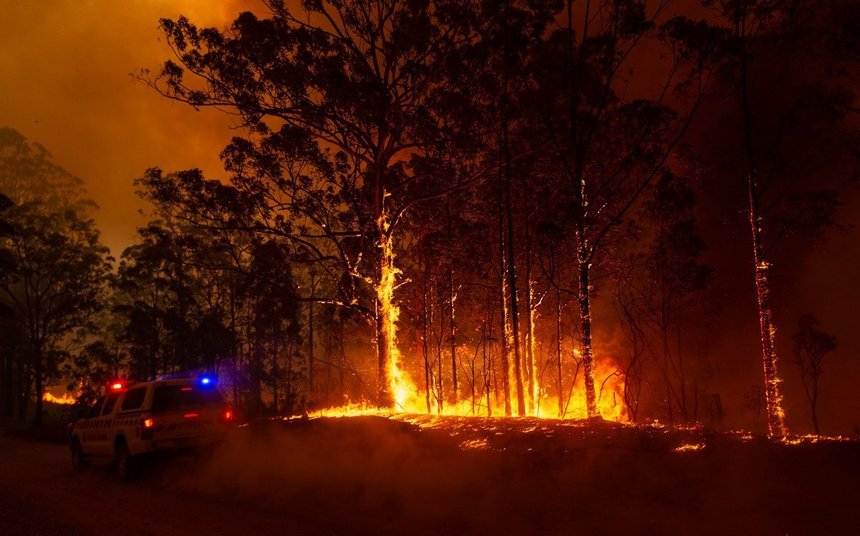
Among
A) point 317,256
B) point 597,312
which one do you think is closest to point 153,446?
point 317,256

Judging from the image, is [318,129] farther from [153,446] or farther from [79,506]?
[79,506]

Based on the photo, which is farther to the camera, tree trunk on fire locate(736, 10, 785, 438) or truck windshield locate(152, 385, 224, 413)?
tree trunk on fire locate(736, 10, 785, 438)

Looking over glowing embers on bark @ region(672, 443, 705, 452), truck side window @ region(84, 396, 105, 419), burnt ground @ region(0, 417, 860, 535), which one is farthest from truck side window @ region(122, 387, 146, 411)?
glowing embers on bark @ region(672, 443, 705, 452)

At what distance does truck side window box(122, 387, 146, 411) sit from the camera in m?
11.6

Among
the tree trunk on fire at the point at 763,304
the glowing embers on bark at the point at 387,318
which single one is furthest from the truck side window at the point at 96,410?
the tree trunk on fire at the point at 763,304

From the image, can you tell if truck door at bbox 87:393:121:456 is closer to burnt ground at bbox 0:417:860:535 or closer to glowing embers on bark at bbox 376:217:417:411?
burnt ground at bbox 0:417:860:535

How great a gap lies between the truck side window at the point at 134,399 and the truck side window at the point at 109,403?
22.9 inches

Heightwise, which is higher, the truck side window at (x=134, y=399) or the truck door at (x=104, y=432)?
the truck side window at (x=134, y=399)

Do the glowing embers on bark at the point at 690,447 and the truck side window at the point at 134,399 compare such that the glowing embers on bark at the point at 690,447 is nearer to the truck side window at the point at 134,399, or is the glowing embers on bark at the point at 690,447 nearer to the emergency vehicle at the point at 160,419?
the emergency vehicle at the point at 160,419

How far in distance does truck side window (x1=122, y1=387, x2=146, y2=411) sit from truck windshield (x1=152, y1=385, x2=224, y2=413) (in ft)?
1.23

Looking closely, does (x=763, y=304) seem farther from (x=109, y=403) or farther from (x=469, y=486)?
(x=109, y=403)

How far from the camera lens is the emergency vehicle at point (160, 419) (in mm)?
11180

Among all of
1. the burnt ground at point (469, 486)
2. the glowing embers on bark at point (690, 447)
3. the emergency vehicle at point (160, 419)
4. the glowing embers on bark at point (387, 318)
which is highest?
the glowing embers on bark at point (387, 318)

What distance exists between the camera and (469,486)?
859 cm
